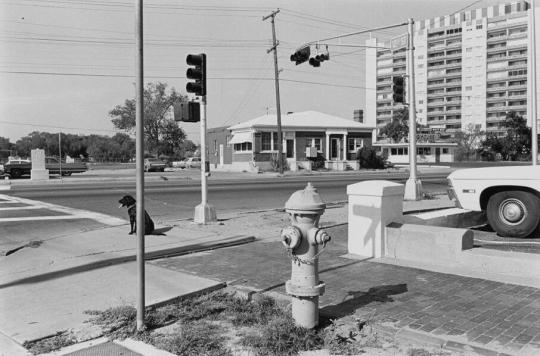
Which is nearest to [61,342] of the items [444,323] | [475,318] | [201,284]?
[201,284]

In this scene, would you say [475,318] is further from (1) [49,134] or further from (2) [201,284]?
(1) [49,134]

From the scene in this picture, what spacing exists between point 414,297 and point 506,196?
3.77 meters

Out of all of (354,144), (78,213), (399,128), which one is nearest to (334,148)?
(354,144)

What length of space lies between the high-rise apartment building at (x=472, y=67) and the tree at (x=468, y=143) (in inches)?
311

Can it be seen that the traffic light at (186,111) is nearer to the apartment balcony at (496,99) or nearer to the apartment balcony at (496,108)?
the apartment balcony at (496,108)

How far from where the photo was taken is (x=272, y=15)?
123 feet

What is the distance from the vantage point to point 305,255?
171 inches

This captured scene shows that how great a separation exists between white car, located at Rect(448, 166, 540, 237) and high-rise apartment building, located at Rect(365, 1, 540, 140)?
357 ft

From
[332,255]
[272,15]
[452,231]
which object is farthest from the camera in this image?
[272,15]

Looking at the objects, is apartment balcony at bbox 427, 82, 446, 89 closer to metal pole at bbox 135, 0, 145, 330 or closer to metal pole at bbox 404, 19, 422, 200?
metal pole at bbox 404, 19, 422, 200

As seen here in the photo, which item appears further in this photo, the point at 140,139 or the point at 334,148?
the point at 334,148

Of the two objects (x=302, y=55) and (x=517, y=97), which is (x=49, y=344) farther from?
(x=517, y=97)

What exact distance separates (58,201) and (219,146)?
3594 centimetres

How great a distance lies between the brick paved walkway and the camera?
164 inches
